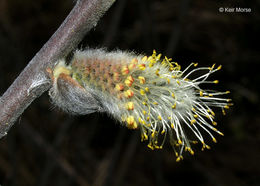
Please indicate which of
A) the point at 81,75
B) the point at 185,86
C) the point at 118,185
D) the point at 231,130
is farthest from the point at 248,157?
the point at 81,75

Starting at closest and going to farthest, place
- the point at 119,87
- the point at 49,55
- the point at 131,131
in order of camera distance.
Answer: the point at 49,55
the point at 119,87
the point at 131,131

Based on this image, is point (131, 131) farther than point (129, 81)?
Yes

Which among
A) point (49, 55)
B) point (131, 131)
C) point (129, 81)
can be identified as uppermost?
point (131, 131)

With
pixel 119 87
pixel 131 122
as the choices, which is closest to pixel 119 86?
pixel 119 87

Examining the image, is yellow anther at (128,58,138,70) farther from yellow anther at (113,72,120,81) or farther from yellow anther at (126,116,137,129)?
yellow anther at (126,116,137,129)

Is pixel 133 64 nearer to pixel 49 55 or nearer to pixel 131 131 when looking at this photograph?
pixel 49 55

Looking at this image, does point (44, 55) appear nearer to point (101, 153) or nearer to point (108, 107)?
point (108, 107)

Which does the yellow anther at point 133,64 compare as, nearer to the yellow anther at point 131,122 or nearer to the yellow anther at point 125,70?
the yellow anther at point 125,70

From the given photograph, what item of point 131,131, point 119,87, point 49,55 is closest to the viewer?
point 49,55

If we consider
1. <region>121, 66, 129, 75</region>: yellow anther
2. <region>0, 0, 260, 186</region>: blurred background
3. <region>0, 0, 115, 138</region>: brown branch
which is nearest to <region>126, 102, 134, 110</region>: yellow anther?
<region>121, 66, 129, 75</region>: yellow anther
